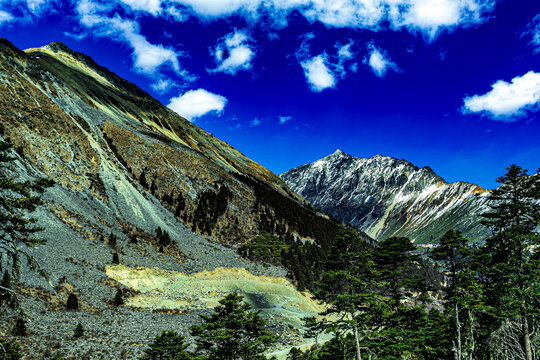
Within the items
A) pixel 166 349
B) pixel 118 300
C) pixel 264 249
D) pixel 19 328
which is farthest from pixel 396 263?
pixel 264 249

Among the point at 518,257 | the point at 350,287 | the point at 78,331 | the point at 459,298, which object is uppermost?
the point at 518,257

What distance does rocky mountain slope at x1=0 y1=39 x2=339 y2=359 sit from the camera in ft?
90.9

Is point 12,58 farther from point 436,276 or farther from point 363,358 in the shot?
point 436,276

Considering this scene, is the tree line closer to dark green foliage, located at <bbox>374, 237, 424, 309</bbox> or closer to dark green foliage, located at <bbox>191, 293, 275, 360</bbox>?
dark green foliage, located at <bbox>374, 237, 424, 309</bbox>

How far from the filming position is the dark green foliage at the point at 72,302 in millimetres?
Answer: 28297

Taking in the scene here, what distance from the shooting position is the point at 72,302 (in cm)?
2856

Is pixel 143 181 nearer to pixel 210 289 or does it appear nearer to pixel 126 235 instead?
pixel 126 235

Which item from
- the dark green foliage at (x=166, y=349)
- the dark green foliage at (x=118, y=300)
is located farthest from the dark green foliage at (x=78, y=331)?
the dark green foliage at (x=166, y=349)

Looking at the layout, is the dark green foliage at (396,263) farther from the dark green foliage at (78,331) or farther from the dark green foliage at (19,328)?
the dark green foliage at (19,328)

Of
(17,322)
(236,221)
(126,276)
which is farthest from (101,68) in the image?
(17,322)

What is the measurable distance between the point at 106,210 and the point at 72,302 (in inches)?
1132

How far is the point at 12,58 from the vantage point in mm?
63719

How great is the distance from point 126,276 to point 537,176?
43.2m

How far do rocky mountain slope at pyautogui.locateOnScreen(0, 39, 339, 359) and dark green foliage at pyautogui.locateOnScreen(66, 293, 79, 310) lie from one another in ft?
1.77
